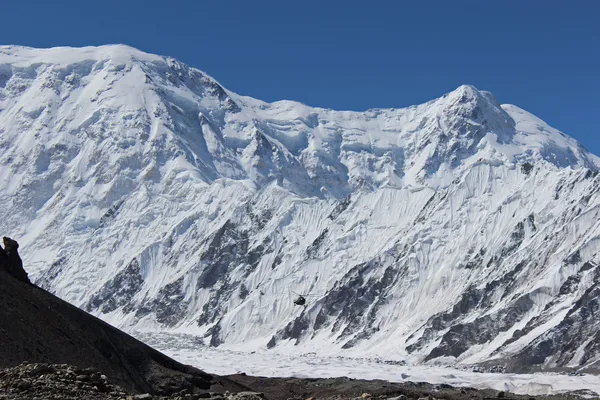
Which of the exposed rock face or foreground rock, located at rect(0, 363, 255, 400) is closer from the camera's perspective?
foreground rock, located at rect(0, 363, 255, 400)

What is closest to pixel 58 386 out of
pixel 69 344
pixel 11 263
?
pixel 69 344

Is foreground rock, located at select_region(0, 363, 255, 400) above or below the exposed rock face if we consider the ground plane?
below

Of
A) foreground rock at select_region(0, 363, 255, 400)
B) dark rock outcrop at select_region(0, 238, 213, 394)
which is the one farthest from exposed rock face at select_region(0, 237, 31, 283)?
foreground rock at select_region(0, 363, 255, 400)

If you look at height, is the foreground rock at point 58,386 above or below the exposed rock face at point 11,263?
below

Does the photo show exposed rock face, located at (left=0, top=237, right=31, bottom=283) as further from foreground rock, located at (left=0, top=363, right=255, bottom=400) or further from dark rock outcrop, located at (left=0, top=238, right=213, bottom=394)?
foreground rock, located at (left=0, top=363, right=255, bottom=400)

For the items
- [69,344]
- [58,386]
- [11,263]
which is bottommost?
[58,386]

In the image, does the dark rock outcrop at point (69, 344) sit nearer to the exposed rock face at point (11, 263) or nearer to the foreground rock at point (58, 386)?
the exposed rock face at point (11, 263)

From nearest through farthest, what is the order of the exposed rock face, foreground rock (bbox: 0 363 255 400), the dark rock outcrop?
foreground rock (bbox: 0 363 255 400)
the dark rock outcrop
the exposed rock face

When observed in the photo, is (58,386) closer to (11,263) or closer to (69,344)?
(69,344)

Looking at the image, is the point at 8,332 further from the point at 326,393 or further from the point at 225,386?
the point at 326,393

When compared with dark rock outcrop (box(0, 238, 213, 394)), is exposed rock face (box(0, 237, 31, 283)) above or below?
above

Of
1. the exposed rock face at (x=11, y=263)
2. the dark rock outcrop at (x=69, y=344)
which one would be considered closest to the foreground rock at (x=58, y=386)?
the dark rock outcrop at (x=69, y=344)

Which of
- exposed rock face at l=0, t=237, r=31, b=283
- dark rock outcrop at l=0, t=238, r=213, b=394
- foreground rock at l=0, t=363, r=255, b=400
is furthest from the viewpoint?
exposed rock face at l=0, t=237, r=31, b=283

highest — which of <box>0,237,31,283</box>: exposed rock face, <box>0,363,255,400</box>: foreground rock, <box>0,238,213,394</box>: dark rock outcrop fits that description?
<box>0,237,31,283</box>: exposed rock face
